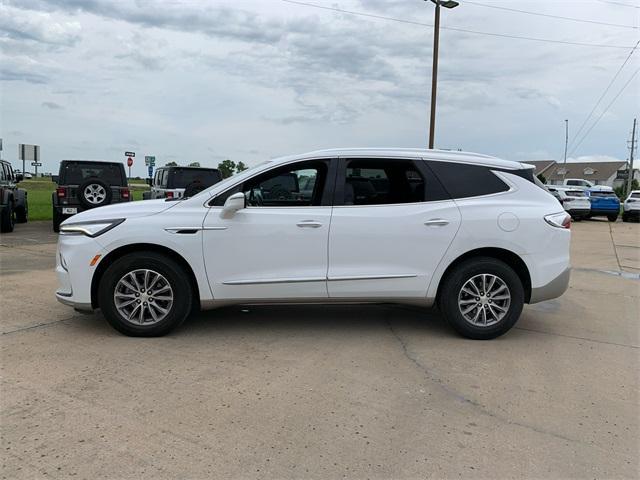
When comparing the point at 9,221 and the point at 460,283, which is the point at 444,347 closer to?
the point at 460,283

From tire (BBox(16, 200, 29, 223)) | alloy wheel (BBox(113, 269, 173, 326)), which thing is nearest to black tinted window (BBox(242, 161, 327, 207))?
alloy wheel (BBox(113, 269, 173, 326))

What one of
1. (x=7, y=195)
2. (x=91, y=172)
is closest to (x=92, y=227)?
(x=7, y=195)

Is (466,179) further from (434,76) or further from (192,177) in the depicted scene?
(434,76)

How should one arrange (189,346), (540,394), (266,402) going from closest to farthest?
(266,402), (540,394), (189,346)

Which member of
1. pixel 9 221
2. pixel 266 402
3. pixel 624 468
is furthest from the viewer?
pixel 9 221

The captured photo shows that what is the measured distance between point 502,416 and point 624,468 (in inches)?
30.0

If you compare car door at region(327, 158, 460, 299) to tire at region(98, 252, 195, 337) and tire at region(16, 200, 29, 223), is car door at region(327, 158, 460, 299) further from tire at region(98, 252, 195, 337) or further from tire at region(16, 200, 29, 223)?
tire at region(16, 200, 29, 223)

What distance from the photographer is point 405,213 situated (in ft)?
16.8

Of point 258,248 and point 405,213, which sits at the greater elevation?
point 405,213

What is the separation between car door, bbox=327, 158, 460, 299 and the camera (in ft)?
16.5

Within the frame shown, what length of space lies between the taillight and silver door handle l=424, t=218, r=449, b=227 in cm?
99

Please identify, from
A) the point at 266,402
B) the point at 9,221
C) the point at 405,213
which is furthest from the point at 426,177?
the point at 9,221

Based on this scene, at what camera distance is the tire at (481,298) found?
16.8 feet

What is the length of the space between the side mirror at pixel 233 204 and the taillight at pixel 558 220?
290cm
